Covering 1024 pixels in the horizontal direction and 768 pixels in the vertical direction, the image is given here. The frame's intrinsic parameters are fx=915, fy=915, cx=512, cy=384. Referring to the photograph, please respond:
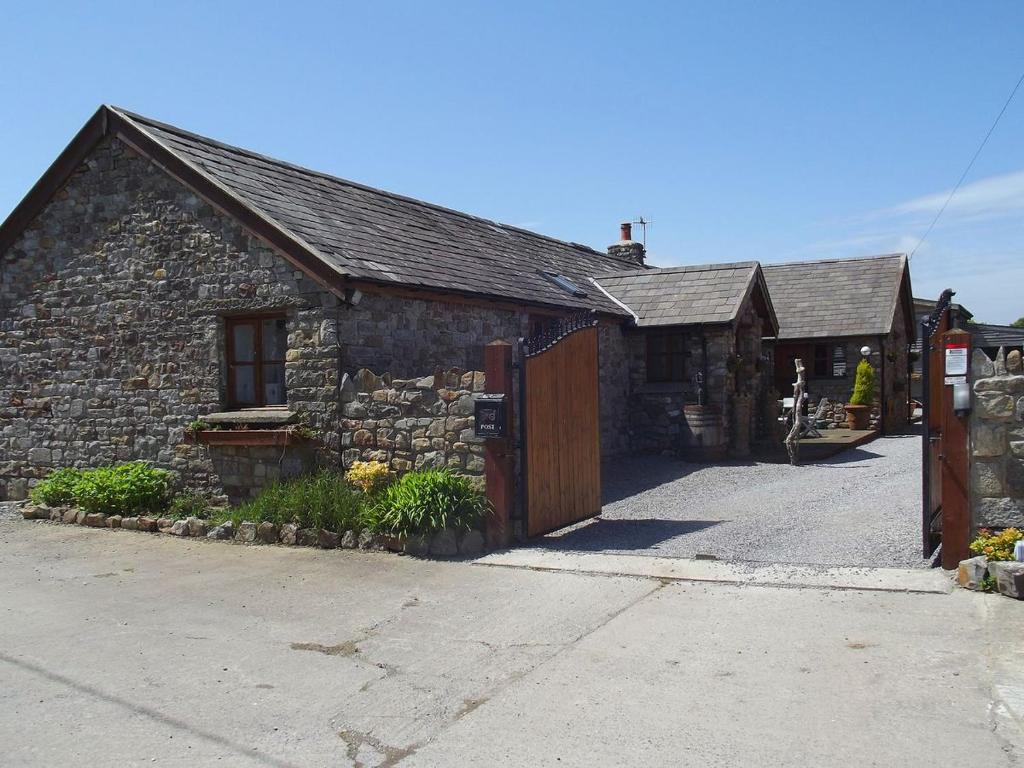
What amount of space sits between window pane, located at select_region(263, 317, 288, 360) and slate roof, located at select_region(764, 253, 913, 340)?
15570mm

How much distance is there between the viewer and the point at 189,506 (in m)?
12.2

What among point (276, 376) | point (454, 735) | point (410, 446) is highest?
point (276, 376)

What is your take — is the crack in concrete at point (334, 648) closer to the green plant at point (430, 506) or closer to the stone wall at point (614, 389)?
the green plant at point (430, 506)

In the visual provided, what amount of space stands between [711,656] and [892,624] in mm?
1525

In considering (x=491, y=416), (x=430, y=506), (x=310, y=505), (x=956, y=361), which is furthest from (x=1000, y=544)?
(x=310, y=505)

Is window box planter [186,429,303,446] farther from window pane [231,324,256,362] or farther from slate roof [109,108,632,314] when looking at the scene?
slate roof [109,108,632,314]

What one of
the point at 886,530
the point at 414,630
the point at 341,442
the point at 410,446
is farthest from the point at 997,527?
the point at 341,442

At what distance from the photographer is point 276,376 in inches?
485

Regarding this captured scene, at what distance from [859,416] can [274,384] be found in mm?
16440

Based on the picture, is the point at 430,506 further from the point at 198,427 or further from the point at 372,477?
the point at 198,427

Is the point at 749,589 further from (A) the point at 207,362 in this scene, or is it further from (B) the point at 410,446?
(A) the point at 207,362

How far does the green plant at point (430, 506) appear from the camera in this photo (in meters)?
9.42

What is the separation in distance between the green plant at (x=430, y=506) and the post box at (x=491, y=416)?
2.06ft

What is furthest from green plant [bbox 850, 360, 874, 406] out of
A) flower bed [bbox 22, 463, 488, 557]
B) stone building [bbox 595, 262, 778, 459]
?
flower bed [bbox 22, 463, 488, 557]
